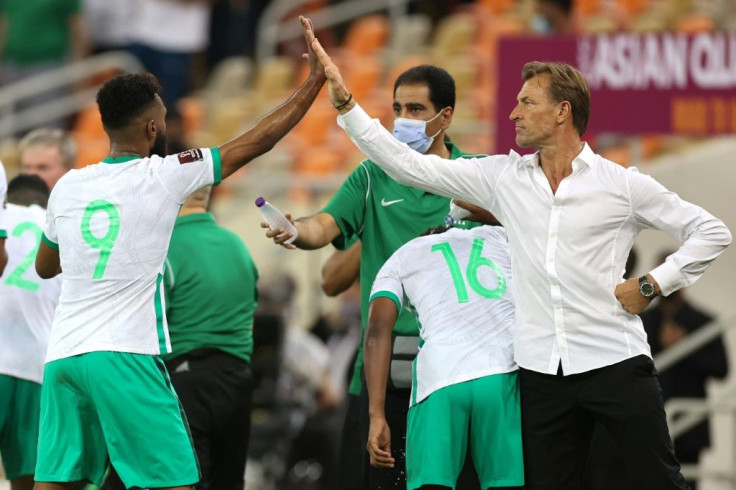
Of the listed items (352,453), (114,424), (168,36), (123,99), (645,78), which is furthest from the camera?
(168,36)

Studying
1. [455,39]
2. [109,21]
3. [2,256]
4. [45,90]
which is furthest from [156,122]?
[109,21]

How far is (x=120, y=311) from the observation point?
19.9 ft

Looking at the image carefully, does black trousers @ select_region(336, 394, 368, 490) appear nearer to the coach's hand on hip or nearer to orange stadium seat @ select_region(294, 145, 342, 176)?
the coach's hand on hip

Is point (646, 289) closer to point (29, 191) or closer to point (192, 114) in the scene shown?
point (29, 191)

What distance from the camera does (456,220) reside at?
6.46 meters

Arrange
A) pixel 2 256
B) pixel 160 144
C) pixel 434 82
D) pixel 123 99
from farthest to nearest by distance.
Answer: pixel 434 82 < pixel 2 256 < pixel 160 144 < pixel 123 99

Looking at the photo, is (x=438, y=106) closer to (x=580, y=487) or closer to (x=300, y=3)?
(x=580, y=487)

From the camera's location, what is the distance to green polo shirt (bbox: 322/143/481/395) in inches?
270

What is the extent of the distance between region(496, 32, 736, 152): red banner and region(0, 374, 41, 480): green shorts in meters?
3.96

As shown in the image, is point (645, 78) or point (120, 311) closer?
point (120, 311)

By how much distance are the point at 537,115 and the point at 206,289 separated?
6.98 ft

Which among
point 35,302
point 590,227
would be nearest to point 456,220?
point 590,227

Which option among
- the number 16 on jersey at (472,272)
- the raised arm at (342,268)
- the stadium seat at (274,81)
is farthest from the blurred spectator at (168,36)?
the number 16 on jersey at (472,272)

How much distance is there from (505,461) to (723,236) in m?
1.19
